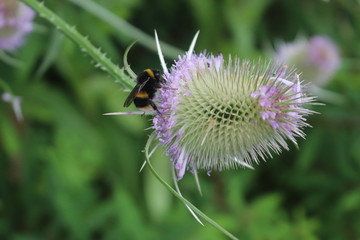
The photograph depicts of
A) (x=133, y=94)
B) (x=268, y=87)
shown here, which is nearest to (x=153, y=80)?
(x=133, y=94)

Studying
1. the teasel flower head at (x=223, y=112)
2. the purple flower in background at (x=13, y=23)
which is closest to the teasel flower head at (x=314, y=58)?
the purple flower in background at (x=13, y=23)

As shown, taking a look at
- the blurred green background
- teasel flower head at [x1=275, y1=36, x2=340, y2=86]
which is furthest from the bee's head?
teasel flower head at [x1=275, y1=36, x2=340, y2=86]

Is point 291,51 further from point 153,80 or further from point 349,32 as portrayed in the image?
point 153,80

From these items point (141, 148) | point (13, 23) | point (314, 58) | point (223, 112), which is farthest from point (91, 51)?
point (314, 58)

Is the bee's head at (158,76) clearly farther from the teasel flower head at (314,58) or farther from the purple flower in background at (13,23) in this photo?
the teasel flower head at (314,58)

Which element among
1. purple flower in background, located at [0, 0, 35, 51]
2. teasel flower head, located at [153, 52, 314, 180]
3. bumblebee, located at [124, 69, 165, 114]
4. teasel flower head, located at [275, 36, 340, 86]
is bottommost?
teasel flower head, located at [275, 36, 340, 86]

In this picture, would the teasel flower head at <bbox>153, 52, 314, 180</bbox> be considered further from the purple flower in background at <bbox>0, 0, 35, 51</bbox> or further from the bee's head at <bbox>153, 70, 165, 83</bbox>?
the purple flower in background at <bbox>0, 0, 35, 51</bbox>
